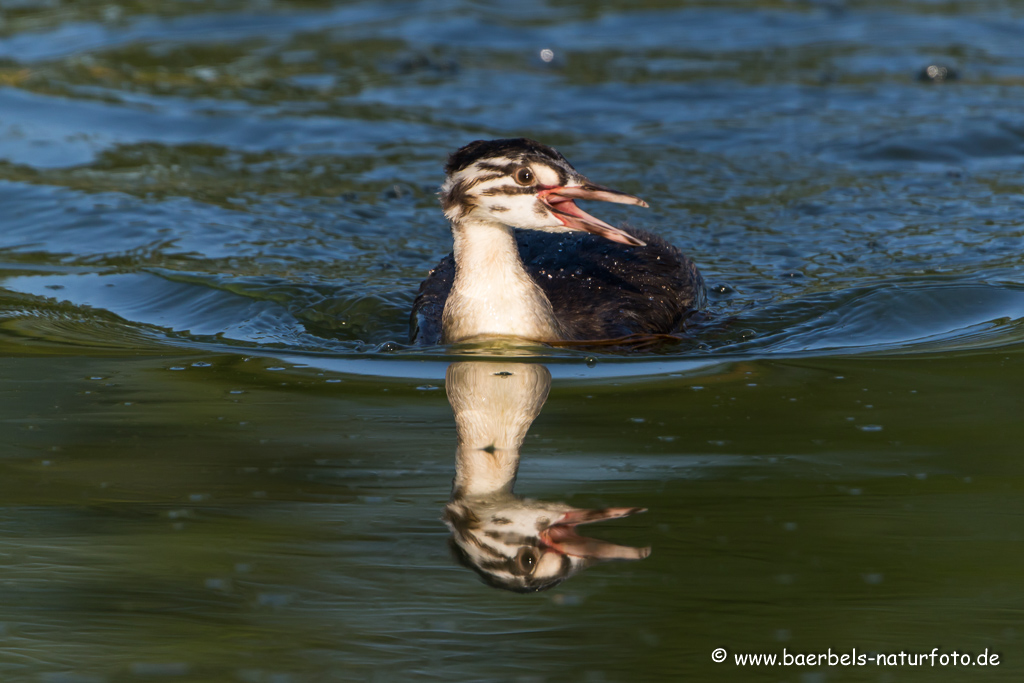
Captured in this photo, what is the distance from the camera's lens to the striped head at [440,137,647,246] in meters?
6.57

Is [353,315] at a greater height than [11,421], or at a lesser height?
greater

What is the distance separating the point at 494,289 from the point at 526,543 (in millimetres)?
2679

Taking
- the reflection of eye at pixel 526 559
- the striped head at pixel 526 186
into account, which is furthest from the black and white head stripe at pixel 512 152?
the reflection of eye at pixel 526 559

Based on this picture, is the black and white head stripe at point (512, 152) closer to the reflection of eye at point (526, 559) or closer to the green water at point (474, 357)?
the green water at point (474, 357)

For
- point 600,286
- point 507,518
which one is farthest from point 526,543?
point 600,286

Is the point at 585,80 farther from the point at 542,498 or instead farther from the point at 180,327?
the point at 542,498

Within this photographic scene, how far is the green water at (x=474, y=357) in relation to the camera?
4.02 meters

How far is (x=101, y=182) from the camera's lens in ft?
35.8

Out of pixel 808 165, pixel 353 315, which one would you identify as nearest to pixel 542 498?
pixel 353 315

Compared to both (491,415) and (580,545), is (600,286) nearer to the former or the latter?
(491,415)

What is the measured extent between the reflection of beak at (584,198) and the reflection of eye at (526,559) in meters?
2.38

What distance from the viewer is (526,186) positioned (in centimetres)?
659

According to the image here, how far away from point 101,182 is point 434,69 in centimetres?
459

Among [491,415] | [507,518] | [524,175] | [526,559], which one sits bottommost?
[526,559]
